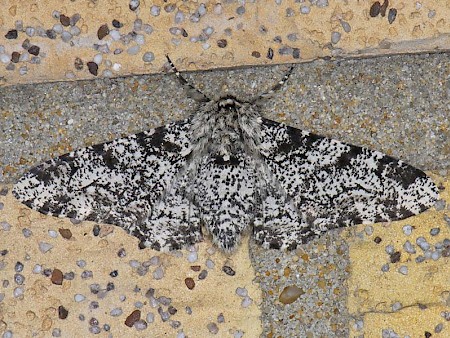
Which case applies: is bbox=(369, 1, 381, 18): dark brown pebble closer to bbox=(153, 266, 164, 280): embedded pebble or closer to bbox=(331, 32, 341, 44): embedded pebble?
bbox=(331, 32, 341, 44): embedded pebble

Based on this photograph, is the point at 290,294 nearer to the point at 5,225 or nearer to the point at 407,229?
the point at 407,229

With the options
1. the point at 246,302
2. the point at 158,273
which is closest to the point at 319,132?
the point at 246,302

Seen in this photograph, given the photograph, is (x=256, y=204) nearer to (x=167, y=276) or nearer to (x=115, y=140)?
(x=167, y=276)

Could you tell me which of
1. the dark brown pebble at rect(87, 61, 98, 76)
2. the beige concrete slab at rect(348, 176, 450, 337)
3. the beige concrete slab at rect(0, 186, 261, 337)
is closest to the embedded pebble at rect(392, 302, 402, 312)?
the beige concrete slab at rect(348, 176, 450, 337)

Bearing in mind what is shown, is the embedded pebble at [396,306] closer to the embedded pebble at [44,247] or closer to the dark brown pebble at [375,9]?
the dark brown pebble at [375,9]

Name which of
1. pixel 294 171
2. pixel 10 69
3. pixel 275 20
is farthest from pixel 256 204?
pixel 10 69

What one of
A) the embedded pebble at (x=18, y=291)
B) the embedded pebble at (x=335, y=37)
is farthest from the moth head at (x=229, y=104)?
the embedded pebble at (x=18, y=291)

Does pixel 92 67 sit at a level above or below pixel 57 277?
above
